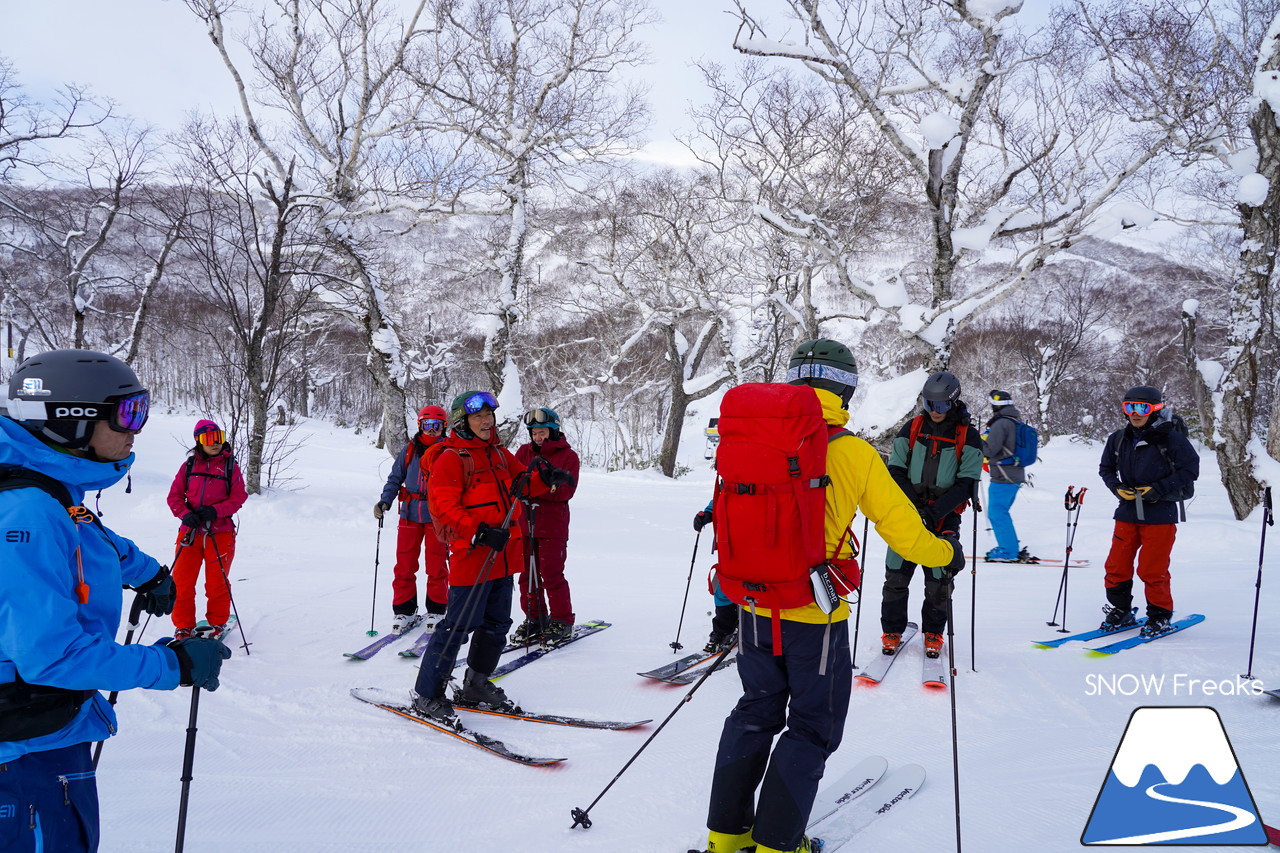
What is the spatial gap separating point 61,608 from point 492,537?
2.32 m

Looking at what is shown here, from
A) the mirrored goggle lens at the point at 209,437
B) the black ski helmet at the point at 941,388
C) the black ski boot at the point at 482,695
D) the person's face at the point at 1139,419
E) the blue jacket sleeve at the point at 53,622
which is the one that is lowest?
the black ski boot at the point at 482,695

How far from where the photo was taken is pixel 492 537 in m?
3.78

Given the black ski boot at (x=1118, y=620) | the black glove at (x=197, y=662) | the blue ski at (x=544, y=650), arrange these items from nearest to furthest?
the black glove at (x=197, y=662) < the blue ski at (x=544, y=650) < the black ski boot at (x=1118, y=620)

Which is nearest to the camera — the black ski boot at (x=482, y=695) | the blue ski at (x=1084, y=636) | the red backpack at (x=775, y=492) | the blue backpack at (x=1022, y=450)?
the red backpack at (x=775, y=492)

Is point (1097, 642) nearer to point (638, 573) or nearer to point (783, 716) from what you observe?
point (783, 716)

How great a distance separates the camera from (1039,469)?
1942cm

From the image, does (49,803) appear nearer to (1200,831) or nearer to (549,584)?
(1200,831)

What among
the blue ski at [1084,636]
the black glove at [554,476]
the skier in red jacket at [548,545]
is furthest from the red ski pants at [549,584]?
the blue ski at [1084,636]

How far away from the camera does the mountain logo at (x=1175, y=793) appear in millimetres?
2520

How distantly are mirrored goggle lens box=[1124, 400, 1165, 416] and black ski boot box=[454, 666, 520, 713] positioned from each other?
4812 millimetres

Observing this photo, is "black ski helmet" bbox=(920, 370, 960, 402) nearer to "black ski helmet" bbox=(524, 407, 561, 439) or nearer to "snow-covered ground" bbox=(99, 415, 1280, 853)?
"snow-covered ground" bbox=(99, 415, 1280, 853)

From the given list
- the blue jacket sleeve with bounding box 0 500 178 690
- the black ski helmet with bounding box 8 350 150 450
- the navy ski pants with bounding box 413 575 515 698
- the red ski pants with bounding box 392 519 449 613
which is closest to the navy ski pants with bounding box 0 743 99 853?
the blue jacket sleeve with bounding box 0 500 178 690

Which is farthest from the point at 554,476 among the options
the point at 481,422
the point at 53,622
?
the point at 53,622

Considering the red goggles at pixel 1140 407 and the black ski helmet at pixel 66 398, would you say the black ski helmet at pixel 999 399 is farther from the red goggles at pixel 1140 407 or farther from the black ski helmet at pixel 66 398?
the black ski helmet at pixel 66 398
